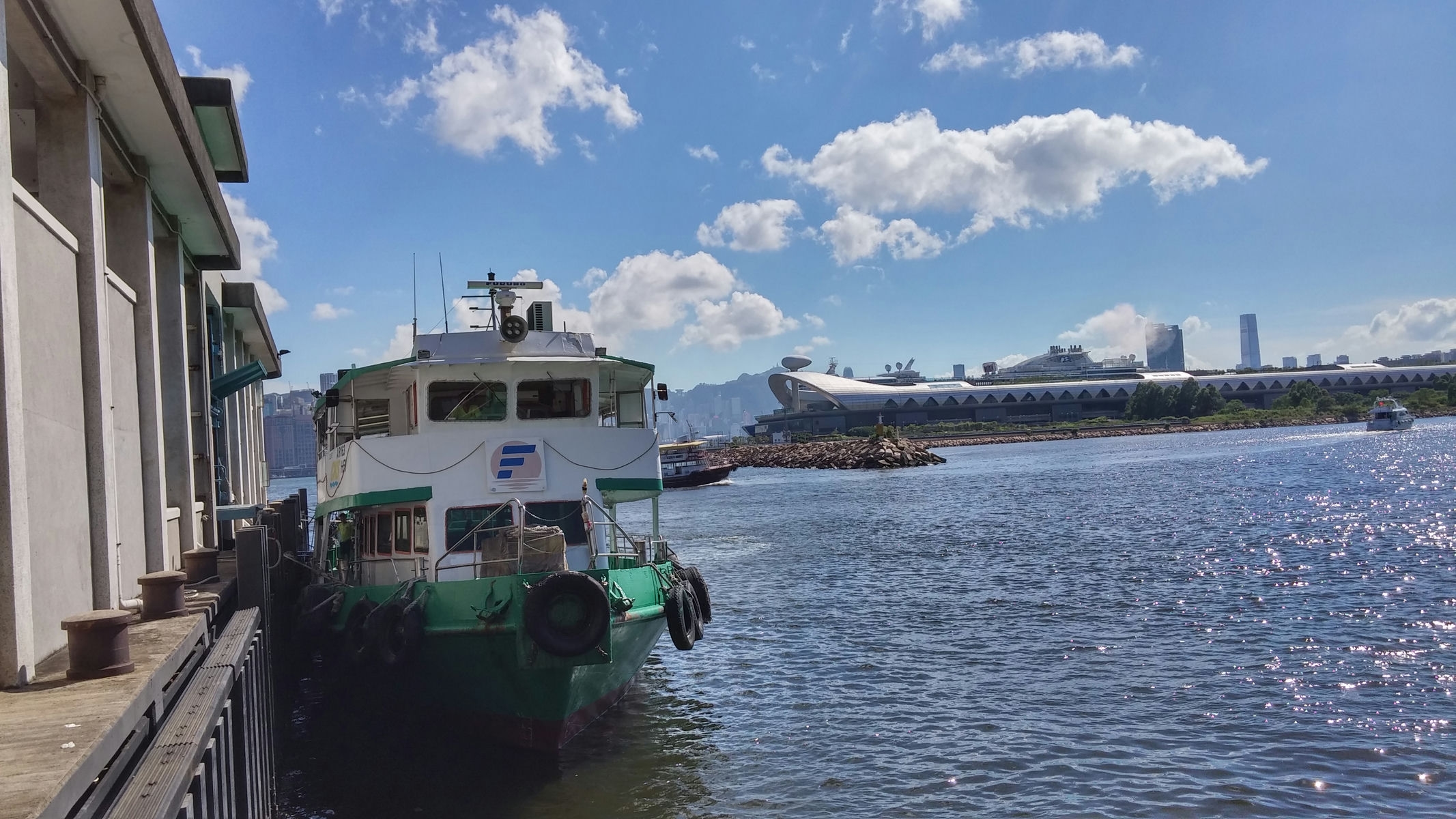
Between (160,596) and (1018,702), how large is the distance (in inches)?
475

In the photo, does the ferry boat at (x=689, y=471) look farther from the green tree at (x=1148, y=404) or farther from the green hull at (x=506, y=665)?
the green tree at (x=1148, y=404)

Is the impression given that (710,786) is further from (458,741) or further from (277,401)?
(277,401)

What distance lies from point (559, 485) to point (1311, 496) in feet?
131

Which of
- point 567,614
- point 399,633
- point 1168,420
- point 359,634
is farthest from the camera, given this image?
point 1168,420

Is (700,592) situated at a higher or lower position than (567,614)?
lower

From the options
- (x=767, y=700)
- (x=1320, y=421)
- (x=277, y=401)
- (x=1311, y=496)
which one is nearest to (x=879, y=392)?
(x=1320, y=421)

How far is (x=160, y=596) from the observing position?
1134 cm

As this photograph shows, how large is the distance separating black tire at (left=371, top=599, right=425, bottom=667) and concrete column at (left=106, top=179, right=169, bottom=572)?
3623 millimetres

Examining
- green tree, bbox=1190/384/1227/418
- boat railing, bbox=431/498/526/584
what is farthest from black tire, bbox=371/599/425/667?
green tree, bbox=1190/384/1227/418

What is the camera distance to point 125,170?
47.3 ft

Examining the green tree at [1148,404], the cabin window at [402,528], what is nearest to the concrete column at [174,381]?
the cabin window at [402,528]

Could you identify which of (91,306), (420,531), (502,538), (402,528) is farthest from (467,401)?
(91,306)

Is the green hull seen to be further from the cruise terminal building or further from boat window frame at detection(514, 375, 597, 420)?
the cruise terminal building

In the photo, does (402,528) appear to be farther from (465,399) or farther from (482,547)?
(465,399)
